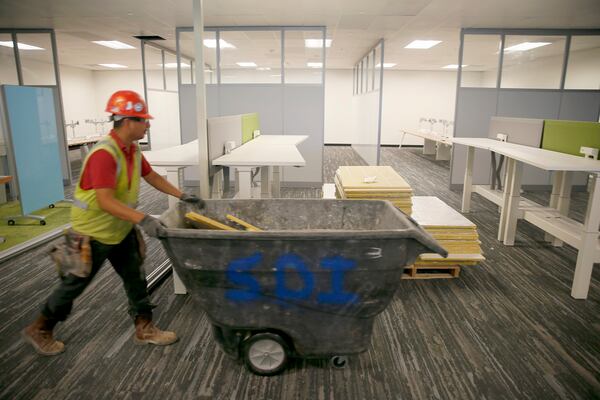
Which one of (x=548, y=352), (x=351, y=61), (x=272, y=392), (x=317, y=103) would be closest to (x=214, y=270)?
(x=272, y=392)

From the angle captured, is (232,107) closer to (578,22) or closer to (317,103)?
(317,103)

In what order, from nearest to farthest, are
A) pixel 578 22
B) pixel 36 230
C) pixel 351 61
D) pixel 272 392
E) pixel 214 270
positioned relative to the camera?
1. pixel 214 270
2. pixel 272 392
3. pixel 36 230
4. pixel 578 22
5. pixel 351 61

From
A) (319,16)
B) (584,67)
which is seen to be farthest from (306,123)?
(584,67)

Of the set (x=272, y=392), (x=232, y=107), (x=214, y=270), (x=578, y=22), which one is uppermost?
(x=578, y=22)

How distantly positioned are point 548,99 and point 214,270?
20.7ft

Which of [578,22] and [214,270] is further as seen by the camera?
[578,22]

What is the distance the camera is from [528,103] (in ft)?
20.0

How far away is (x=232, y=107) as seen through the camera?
6156 millimetres

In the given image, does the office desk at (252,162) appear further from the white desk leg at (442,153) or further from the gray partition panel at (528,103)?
the white desk leg at (442,153)

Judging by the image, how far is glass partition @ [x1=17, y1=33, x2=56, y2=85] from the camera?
6.41m

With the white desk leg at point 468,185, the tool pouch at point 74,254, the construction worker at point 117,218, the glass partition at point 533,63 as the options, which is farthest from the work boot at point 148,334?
the glass partition at point 533,63

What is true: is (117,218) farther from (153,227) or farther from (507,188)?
(507,188)

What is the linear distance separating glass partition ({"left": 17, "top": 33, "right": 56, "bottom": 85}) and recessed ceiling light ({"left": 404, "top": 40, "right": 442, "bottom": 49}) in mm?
6107

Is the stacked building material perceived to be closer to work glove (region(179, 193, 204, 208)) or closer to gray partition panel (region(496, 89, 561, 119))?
work glove (region(179, 193, 204, 208))
